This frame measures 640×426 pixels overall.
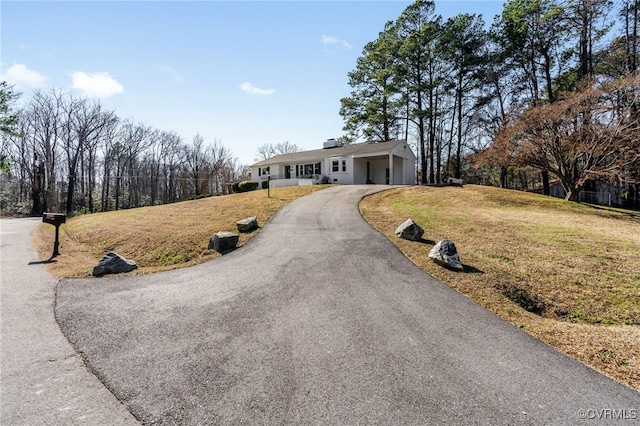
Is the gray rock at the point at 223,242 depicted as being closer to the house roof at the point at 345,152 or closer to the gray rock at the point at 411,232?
the gray rock at the point at 411,232

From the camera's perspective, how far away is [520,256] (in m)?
6.90

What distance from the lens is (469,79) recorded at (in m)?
27.8

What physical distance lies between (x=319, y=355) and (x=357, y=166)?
24119mm

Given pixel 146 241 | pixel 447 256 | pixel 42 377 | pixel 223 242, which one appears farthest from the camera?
pixel 146 241

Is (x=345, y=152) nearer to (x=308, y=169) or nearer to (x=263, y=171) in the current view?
(x=308, y=169)

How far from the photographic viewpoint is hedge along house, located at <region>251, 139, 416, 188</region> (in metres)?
25.4

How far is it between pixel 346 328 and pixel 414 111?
2741 cm

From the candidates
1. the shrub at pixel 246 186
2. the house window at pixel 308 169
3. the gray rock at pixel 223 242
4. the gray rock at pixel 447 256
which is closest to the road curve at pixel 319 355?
the gray rock at pixel 447 256

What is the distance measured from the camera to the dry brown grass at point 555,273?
376 centimetres

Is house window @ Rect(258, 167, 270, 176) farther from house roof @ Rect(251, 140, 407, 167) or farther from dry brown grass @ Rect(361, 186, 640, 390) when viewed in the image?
dry brown grass @ Rect(361, 186, 640, 390)

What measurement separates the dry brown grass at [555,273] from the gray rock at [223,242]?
176 inches

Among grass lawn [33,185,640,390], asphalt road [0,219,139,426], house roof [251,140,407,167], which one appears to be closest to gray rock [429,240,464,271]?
grass lawn [33,185,640,390]

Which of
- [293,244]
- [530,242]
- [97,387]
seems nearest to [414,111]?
[530,242]

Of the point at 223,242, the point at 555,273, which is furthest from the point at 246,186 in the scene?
the point at 555,273
